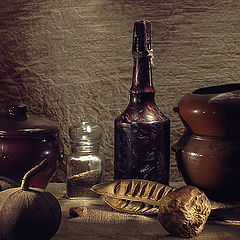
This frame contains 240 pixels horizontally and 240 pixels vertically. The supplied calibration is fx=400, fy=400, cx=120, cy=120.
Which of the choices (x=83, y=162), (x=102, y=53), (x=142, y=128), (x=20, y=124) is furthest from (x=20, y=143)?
(x=102, y=53)

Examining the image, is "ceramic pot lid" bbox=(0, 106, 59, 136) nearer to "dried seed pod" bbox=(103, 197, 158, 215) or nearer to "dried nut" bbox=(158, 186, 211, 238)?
"dried seed pod" bbox=(103, 197, 158, 215)

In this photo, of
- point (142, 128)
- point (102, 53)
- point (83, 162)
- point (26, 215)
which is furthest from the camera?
point (102, 53)

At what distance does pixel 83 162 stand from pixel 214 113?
36 cm

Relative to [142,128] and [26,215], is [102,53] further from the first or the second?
[26,215]

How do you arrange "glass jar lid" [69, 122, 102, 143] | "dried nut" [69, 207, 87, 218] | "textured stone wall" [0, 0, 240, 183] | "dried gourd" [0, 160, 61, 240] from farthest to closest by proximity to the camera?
"textured stone wall" [0, 0, 240, 183] < "glass jar lid" [69, 122, 102, 143] < "dried nut" [69, 207, 87, 218] < "dried gourd" [0, 160, 61, 240]

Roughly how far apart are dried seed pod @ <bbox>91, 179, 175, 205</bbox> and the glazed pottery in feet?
0.26

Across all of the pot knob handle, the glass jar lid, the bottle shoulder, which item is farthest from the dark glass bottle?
the pot knob handle

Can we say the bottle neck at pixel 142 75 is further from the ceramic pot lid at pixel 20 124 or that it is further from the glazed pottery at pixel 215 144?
the ceramic pot lid at pixel 20 124

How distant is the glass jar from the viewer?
3.19ft

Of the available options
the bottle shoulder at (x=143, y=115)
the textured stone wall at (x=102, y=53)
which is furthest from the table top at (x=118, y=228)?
the textured stone wall at (x=102, y=53)

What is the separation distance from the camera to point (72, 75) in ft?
4.02

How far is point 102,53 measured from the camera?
3.98 feet

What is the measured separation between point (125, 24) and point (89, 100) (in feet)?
0.83

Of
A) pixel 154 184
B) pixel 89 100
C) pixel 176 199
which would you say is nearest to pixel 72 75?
pixel 89 100
